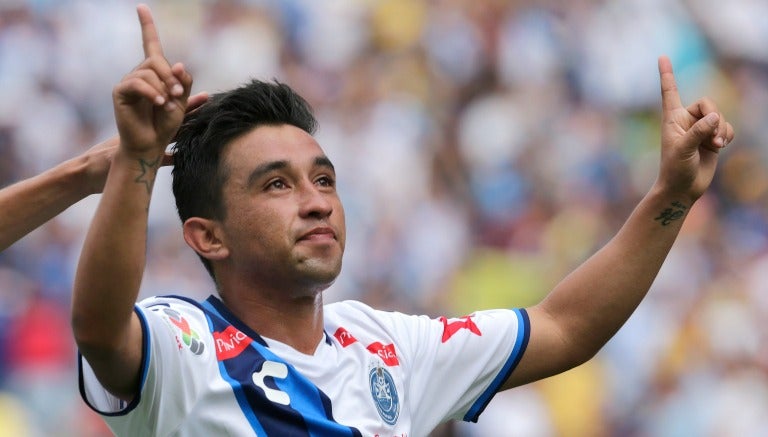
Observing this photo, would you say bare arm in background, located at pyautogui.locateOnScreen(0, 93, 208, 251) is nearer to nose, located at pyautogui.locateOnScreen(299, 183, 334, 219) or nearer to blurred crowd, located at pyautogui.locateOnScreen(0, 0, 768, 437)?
Result: nose, located at pyautogui.locateOnScreen(299, 183, 334, 219)

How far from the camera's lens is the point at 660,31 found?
1026 cm

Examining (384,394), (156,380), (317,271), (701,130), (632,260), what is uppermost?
(701,130)

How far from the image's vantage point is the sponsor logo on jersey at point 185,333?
357cm

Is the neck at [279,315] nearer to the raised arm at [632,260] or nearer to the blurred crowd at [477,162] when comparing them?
the raised arm at [632,260]

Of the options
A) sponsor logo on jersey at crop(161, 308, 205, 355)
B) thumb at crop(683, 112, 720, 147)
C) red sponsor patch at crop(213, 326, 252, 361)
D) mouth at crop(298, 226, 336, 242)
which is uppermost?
thumb at crop(683, 112, 720, 147)

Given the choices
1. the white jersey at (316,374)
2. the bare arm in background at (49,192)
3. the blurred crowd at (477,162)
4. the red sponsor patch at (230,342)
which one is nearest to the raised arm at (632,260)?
the white jersey at (316,374)

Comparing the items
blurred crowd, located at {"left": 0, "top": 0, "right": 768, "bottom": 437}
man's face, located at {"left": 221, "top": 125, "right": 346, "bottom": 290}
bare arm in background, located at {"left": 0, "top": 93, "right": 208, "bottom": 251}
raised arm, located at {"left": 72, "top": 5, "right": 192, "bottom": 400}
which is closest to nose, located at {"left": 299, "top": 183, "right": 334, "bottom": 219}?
man's face, located at {"left": 221, "top": 125, "right": 346, "bottom": 290}

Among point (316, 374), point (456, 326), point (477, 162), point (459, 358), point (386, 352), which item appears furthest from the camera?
point (477, 162)

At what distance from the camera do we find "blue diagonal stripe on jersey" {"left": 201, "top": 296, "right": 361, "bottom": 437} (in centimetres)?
358

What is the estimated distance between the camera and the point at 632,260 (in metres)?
4.09

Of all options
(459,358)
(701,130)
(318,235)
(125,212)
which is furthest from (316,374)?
(701,130)

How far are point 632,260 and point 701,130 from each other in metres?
0.49

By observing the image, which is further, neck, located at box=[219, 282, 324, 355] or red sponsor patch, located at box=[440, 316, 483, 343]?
red sponsor patch, located at box=[440, 316, 483, 343]

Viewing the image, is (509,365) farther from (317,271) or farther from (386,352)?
(317,271)
